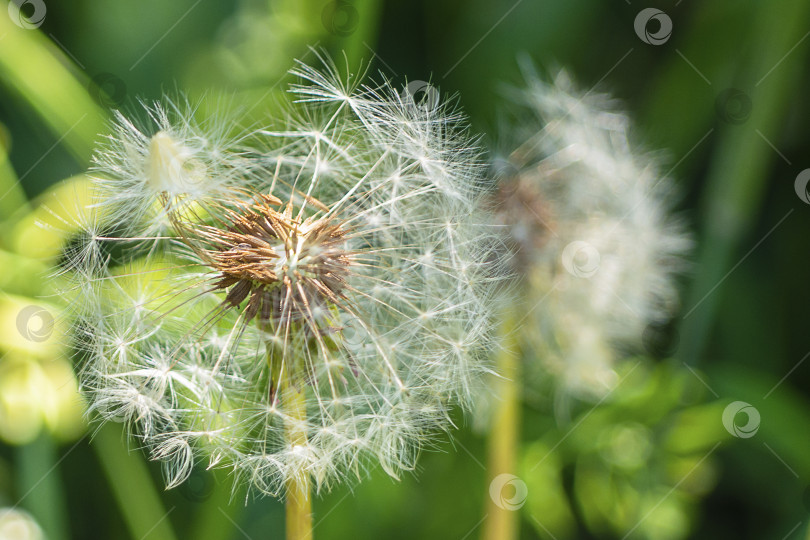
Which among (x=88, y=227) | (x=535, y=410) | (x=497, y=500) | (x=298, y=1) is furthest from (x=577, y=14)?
(x=88, y=227)

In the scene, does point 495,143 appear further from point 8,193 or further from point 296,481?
point 8,193

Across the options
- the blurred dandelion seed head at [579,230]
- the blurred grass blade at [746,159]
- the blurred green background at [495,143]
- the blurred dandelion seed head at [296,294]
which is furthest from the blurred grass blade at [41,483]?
the blurred grass blade at [746,159]

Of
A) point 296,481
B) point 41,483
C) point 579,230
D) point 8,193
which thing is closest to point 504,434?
point 579,230

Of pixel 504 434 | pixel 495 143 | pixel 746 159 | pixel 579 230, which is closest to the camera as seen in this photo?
pixel 504 434

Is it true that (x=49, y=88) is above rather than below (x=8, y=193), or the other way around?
above

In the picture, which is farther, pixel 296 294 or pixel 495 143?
pixel 495 143

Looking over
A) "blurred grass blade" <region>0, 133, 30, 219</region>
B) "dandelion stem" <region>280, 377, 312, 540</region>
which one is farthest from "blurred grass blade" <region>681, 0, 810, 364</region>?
"blurred grass blade" <region>0, 133, 30, 219</region>

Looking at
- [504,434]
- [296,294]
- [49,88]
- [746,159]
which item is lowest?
[504,434]

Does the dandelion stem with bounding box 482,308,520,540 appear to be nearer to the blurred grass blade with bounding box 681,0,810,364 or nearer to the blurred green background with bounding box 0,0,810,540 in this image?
the blurred green background with bounding box 0,0,810,540
